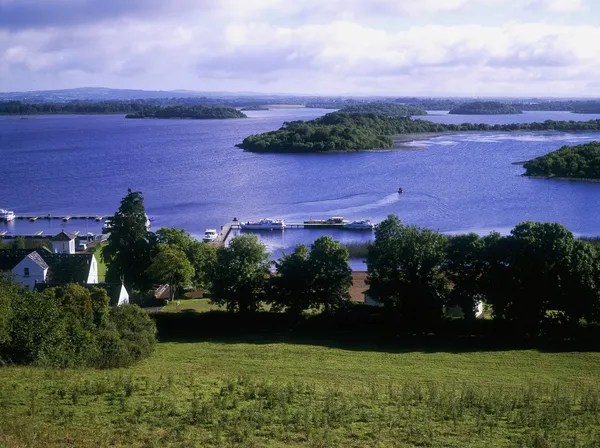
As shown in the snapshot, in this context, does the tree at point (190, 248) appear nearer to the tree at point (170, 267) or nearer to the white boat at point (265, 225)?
the tree at point (170, 267)

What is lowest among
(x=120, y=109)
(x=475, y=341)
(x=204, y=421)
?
(x=475, y=341)

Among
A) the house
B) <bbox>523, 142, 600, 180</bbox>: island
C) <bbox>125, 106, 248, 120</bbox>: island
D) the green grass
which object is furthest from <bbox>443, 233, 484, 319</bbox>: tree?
<bbox>125, 106, 248, 120</bbox>: island

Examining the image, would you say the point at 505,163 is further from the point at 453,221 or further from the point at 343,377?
the point at 343,377

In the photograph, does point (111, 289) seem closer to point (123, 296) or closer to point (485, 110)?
point (123, 296)

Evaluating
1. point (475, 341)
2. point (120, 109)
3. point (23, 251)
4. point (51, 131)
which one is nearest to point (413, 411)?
point (475, 341)

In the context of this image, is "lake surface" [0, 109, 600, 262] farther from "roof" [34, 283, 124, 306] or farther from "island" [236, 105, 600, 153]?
"roof" [34, 283, 124, 306]

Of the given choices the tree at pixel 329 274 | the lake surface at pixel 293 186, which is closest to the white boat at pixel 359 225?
the lake surface at pixel 293 186
